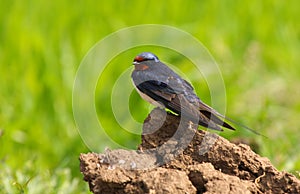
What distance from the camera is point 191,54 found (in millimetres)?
8242

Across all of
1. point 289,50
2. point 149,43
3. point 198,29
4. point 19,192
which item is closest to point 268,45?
point 289,50

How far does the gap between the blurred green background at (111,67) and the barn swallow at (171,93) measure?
119 centimetres

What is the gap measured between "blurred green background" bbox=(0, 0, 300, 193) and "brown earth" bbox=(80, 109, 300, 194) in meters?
1.37

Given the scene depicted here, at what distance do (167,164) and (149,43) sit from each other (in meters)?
4.36

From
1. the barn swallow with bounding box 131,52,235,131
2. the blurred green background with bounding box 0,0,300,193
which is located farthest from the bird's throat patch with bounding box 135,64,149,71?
the blurred green background with bounding box 0,0,300,193

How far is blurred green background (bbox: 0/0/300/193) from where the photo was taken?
6.75 meters

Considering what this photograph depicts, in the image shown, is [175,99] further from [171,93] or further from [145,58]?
[145,58]

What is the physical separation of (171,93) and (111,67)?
383 cm

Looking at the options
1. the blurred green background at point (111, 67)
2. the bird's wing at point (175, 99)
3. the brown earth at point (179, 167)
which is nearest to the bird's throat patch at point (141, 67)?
the bird's wing at point (175, 99)

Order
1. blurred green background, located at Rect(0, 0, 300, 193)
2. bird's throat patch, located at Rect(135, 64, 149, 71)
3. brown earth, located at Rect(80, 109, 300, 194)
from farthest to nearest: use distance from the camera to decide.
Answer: blurred green background, located at Rect(0, 0, 300, 193), bird's throat patch, located at Rect(135, 64, 149, 71), brown earth, located at Rect(80, 109, 300, 194)

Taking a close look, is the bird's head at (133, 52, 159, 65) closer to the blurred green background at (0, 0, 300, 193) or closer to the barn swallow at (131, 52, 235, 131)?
the barn swallow at (131, 52, 235, 131)

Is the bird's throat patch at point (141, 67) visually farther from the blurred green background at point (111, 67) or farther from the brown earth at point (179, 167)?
the blurred green background at point (111, 67)

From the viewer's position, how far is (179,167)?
150 inches

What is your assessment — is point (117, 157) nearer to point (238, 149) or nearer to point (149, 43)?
point (238, 149)
